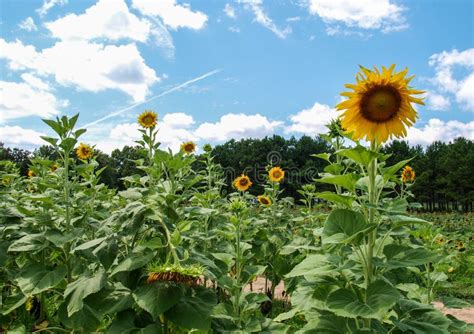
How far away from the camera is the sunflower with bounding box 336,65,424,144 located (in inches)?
90.8

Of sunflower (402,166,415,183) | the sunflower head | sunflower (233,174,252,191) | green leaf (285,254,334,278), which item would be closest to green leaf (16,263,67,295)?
the sunflower head

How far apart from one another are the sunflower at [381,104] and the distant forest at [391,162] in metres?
38.2

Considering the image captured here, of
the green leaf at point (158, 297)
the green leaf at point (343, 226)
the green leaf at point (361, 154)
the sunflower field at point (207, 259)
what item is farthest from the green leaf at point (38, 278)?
the green leaf at point (361, 154)

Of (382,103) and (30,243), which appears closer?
(382,103)

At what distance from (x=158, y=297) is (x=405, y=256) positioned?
1.24 metres

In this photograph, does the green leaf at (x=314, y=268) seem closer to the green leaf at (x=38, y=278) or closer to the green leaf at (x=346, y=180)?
the green leaf at (x=346, y=180)

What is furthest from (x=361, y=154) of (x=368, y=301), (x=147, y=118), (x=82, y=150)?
(x=82, y=150)

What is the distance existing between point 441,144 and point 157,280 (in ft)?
229

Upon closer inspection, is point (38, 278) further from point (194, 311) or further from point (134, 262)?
point (194, 311)

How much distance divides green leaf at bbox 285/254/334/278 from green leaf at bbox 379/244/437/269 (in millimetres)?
260

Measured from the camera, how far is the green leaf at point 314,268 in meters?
2.11

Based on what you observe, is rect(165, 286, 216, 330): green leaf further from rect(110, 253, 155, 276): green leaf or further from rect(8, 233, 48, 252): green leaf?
rect(8, 233, 48, 252): green leaf

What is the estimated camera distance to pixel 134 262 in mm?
1959

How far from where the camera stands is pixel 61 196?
145 inches
